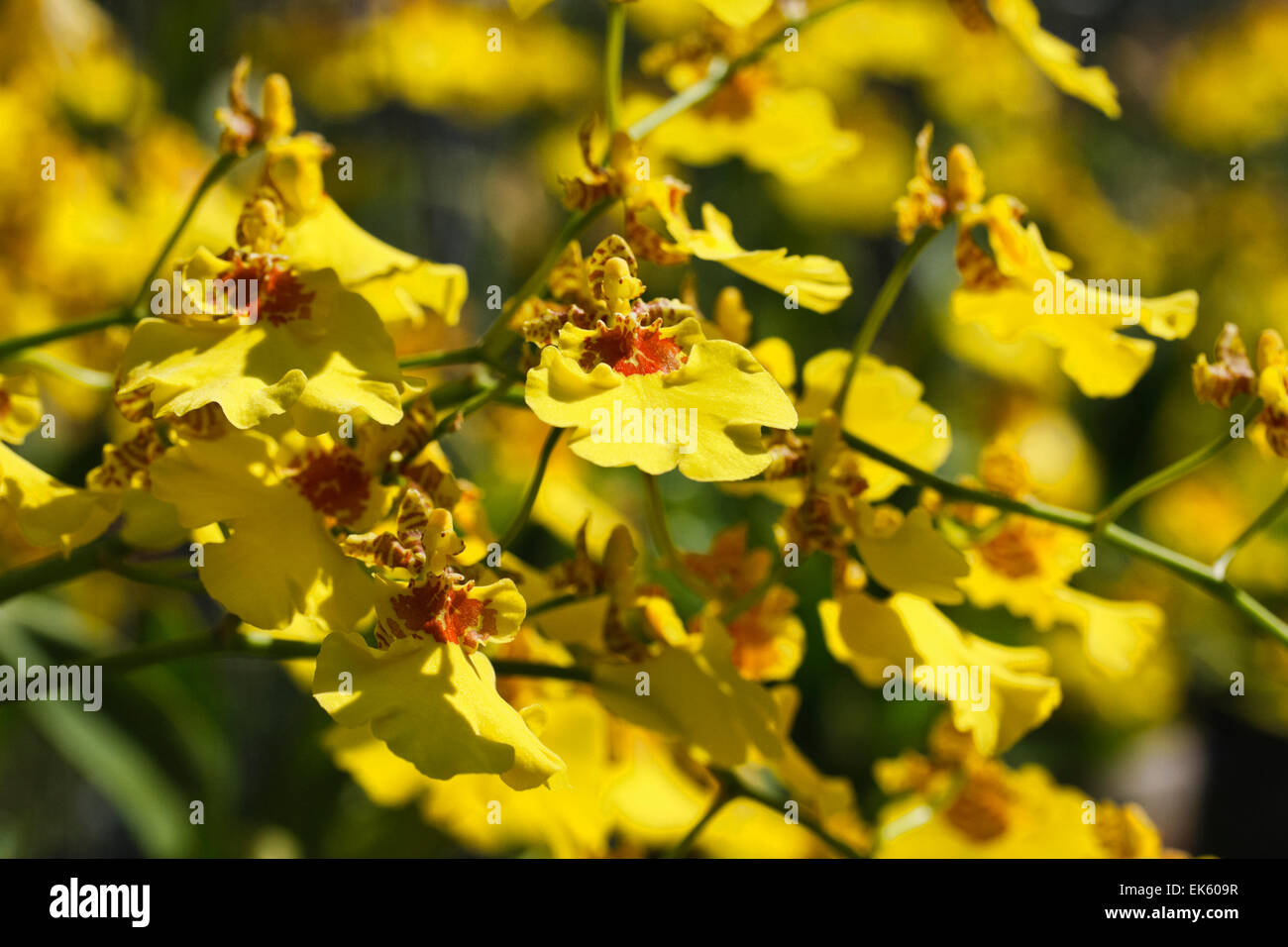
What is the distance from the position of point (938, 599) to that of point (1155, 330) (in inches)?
6.6

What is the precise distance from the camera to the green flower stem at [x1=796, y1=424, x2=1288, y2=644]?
53 centimetres

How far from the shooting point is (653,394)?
1.51 ft

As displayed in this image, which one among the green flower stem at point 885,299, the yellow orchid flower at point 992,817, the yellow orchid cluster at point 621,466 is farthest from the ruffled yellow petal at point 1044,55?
the yellow orchid flower at point 992,817

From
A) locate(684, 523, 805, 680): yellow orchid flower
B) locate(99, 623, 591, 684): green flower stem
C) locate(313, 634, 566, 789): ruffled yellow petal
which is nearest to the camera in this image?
locate(313, 634, 566, 789): ruffled yellow petal

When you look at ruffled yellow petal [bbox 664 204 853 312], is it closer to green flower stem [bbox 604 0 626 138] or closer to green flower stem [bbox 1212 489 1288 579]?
green flower stem [bbox 604 0 626 138]

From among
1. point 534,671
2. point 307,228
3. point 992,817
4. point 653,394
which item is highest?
point 307,228

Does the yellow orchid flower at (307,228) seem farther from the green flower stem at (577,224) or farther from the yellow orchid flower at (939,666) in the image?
the yellow orchid flower at (939,666)

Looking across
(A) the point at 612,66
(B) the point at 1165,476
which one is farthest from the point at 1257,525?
A: (A) the point at 612,66

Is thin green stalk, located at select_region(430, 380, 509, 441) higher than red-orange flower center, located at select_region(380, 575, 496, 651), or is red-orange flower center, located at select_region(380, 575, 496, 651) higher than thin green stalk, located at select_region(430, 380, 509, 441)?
thin green stalk, located at select_region(430, 380, 509, 441)

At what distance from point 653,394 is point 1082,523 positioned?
22 centimetres

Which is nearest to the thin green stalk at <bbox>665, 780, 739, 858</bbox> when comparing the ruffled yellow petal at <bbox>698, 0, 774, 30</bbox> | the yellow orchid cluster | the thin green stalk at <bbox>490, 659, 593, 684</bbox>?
the yellow orchid cluster

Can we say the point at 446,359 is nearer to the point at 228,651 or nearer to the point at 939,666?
the point at 228,651

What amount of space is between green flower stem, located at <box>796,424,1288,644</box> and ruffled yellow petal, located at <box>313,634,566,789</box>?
0.20 meters
